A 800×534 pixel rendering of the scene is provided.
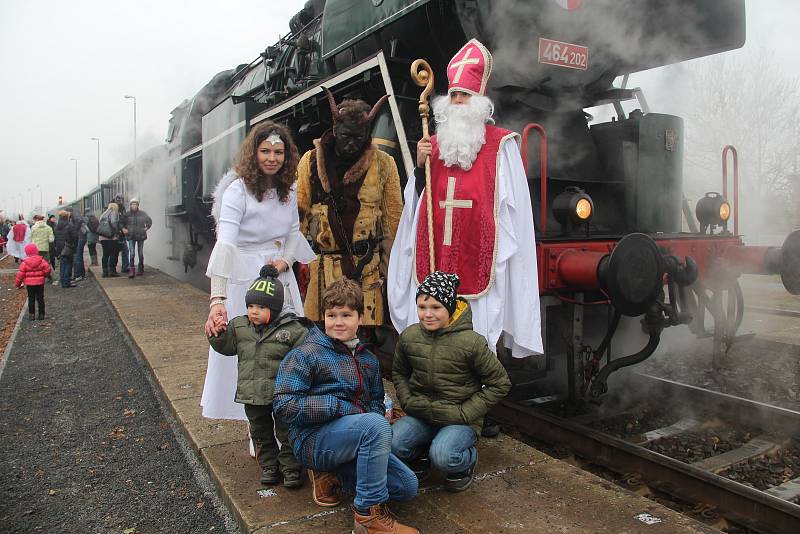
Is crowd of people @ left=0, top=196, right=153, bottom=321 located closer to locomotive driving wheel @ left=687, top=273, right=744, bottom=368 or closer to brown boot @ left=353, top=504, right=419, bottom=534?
locomotive driving wheel @ left=687, top=273, right=744, bottom=368

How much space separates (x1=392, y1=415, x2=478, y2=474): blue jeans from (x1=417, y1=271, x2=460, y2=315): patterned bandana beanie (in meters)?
0.48

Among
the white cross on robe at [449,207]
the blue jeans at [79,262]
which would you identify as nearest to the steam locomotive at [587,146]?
the white cross on robe at [449,207]

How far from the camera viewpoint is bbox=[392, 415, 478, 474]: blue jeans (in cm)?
251

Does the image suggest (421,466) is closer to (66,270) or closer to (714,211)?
(714,211)

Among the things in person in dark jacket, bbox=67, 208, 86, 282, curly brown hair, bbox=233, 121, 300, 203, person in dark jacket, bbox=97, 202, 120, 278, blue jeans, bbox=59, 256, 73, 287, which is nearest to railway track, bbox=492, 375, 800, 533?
curly brown hair, bbox=233, 121, 300, 203

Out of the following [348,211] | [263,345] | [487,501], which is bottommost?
[487,501]

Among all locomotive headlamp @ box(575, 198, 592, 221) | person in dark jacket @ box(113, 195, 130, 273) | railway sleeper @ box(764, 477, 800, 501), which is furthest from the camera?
person in dark jacket @ box(113, 195, 130, 273)

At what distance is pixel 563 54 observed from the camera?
160 inches

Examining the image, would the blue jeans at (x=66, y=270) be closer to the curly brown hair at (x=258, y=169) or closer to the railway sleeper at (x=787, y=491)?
the curly brown hair at (x=258, y=169)

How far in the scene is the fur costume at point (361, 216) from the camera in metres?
3.22

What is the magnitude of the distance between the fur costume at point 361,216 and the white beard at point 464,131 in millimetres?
369

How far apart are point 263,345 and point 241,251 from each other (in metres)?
0.50

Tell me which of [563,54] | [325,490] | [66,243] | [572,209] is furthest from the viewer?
[66,243]

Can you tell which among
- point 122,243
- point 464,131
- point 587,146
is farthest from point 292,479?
point 122,243
